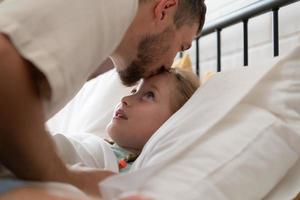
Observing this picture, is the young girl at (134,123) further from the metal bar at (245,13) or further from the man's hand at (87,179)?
the metal bar at (245,13)

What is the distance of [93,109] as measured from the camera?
4.79 feet

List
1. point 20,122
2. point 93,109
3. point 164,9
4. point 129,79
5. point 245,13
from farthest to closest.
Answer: point 93,109
point 245,13
point 129,79
point 164,9
point 20,122

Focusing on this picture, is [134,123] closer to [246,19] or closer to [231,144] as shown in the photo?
[231,144]

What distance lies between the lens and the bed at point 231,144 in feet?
2.14

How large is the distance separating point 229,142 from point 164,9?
0.34 meters

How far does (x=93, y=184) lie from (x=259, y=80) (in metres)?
0.37

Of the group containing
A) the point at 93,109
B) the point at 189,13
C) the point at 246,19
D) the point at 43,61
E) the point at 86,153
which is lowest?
the point at 93,109

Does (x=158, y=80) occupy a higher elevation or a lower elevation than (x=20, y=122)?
lower

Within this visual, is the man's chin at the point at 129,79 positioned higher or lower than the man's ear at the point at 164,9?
lower

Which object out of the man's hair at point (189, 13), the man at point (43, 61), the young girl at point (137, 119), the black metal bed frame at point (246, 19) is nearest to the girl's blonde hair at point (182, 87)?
the young girl at point (137, 119)

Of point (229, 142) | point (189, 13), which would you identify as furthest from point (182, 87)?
point (229, 142)

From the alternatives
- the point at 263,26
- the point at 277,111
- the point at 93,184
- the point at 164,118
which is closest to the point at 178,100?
the point at 164,118

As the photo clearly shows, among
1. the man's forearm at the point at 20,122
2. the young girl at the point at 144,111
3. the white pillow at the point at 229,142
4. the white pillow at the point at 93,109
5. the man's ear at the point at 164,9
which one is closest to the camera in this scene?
the man's forearm at the point at 20,122

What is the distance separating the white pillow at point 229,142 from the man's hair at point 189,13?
195mm
